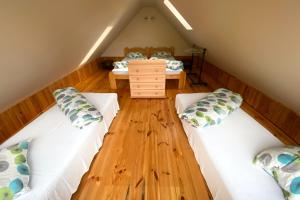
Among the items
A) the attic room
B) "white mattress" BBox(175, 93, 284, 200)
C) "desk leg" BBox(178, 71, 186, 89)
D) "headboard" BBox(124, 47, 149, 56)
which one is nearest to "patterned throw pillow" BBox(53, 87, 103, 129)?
the attic room

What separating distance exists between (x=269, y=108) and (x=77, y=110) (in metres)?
2.34

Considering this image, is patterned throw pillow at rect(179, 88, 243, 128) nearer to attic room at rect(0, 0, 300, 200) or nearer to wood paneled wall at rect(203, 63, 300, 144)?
attic room at rect(0, 0, 300, 200)

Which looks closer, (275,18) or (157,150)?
(275,18)

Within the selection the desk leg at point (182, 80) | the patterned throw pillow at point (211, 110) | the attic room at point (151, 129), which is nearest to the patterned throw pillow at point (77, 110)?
the attic room at point (151, 129)

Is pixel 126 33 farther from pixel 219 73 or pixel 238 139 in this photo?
pixel 238 139

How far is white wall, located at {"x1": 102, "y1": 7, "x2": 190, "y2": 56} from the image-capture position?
4.62m

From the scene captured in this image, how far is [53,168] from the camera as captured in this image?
1.08 metres

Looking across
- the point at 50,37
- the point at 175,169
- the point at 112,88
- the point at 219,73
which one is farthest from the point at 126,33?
the point at 175,169

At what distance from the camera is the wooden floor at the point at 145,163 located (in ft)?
4.33

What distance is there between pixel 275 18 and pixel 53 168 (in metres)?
1.73

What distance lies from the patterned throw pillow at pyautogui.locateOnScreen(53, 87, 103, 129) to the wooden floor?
430 millimetres

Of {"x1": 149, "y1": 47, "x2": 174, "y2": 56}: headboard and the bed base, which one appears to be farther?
{"x1": 149, "y1": 47, "x2": 174, "y2": 56}: headboard

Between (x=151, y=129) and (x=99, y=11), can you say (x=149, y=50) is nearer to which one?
(x=99, y=11)

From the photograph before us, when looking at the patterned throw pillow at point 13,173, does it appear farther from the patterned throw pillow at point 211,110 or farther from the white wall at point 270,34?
the white wall at point 270,34
